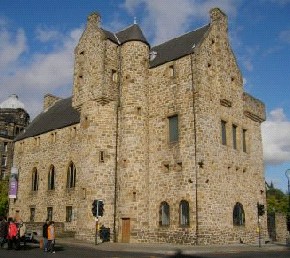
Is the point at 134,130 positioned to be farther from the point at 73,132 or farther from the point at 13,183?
the point at 13,183

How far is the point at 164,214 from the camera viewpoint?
28.1 m

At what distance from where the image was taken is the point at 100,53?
101 ft

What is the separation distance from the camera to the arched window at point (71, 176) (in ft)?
116

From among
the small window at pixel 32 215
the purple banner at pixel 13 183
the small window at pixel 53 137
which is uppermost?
the small window at pixel 53 137

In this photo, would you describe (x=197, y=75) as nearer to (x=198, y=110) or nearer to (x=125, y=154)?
(x=198, y=110)

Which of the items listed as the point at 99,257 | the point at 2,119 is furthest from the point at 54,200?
the point at 2,119

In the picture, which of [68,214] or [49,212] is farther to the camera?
[49,212]

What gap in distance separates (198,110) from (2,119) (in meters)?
54.2

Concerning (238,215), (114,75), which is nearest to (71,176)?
(114,75)

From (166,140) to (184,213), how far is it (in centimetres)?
542

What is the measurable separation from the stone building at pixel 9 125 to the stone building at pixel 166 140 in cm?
4006

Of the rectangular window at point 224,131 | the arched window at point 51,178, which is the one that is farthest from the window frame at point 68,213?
the rectangular window at point 224,131

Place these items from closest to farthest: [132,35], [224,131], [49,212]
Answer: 1. [224,131]
2. [132,35]
3. [49,212]

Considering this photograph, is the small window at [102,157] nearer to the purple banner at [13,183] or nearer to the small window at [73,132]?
the small window at [73,132]
